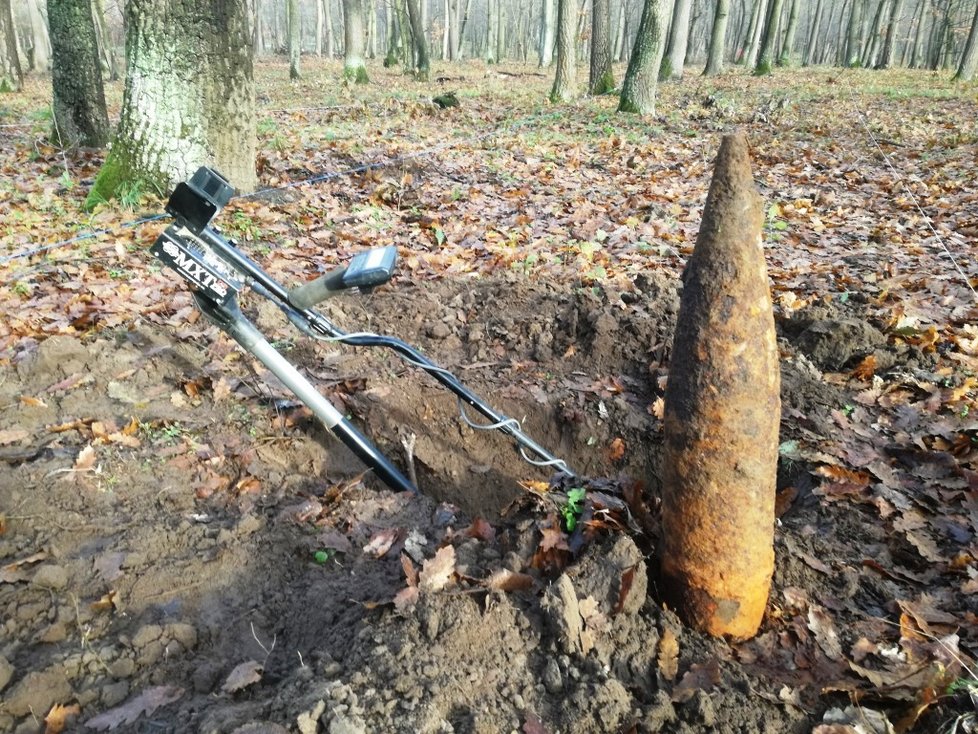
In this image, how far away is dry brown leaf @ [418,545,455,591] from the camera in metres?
1.98

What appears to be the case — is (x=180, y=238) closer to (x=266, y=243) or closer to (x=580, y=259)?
(x=266, y=243)

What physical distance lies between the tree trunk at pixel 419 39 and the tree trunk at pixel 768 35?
11167 mm

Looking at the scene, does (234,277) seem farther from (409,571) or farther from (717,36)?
(717,36)

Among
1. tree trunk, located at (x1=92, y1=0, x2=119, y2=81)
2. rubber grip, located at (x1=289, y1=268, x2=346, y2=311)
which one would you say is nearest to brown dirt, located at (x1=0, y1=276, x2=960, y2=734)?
rubber grip, located at (x1=289, y1=268, x2=346, y2=311)

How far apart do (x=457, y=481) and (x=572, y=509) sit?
1408mm

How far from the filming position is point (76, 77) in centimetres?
771

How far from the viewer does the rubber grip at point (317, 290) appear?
2297 mm

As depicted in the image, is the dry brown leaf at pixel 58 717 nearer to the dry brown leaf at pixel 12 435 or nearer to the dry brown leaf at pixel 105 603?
the dry brown leaf at pixel 105 603

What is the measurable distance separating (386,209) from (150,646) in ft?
17.5

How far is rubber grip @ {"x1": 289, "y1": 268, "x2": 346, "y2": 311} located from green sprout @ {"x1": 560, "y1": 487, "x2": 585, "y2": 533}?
1.12 m

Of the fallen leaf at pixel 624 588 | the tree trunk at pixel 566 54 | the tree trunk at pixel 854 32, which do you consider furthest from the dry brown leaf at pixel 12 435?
the tree trunk at pixel 854 32

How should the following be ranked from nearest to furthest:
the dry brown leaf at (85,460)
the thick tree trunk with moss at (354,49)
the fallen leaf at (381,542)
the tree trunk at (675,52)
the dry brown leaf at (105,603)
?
the dry brown leaf at (105,603) < the fallen leaf at (381,542) < the dry brown leaf at (85,460) < the thick tree trunk with moss at (354,49) < the tree trunk at (675,52)

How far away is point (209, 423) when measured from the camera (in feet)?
10.6

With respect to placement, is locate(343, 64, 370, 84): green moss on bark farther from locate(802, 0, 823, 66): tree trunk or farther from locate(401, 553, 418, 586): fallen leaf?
locate(802, 0, 823, 66): tree trunk
